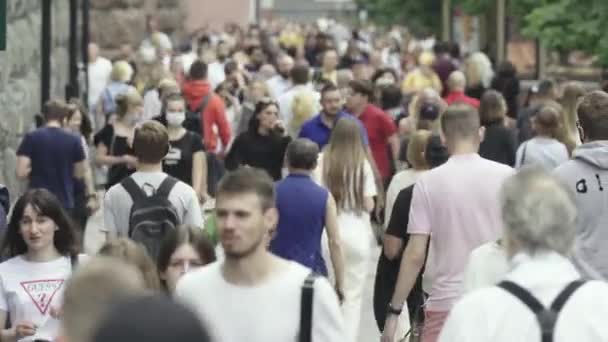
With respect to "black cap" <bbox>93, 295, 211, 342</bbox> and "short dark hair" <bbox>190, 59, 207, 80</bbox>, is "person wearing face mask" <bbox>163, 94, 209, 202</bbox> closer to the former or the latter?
"short dark hair" <bbox>190, 59, 207, 80</bbox>

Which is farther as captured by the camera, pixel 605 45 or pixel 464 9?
pixel 464 9

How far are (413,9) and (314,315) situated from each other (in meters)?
39.3

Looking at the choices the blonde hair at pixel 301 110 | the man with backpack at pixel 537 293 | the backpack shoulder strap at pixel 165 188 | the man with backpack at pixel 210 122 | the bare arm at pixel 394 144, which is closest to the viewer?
the man with backpack at pixel 537 293

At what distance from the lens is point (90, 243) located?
17.0 m

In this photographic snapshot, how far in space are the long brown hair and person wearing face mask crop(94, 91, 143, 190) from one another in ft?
7.06

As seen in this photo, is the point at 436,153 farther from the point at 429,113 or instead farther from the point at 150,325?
the point at 150,325

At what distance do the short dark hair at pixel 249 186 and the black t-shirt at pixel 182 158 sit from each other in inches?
279

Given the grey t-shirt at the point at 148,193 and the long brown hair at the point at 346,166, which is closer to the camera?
the grey t-shirt at the point at 148,193

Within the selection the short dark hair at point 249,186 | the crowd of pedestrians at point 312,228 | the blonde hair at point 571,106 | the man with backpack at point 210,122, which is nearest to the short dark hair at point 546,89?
the crowd of pedestrians at point 312,228

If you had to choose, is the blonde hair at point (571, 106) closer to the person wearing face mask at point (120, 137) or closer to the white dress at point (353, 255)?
the white dress at point (353, 255)

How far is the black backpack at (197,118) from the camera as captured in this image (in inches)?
709

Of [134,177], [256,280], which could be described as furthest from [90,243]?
[256,280]

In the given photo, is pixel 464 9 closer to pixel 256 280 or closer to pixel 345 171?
pixel 345 171

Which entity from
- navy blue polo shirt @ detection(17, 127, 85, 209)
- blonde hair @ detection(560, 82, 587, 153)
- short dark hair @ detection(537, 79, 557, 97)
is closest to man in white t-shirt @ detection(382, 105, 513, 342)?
navy blue polo shirt @ detection(17, 127, 85, 209)
